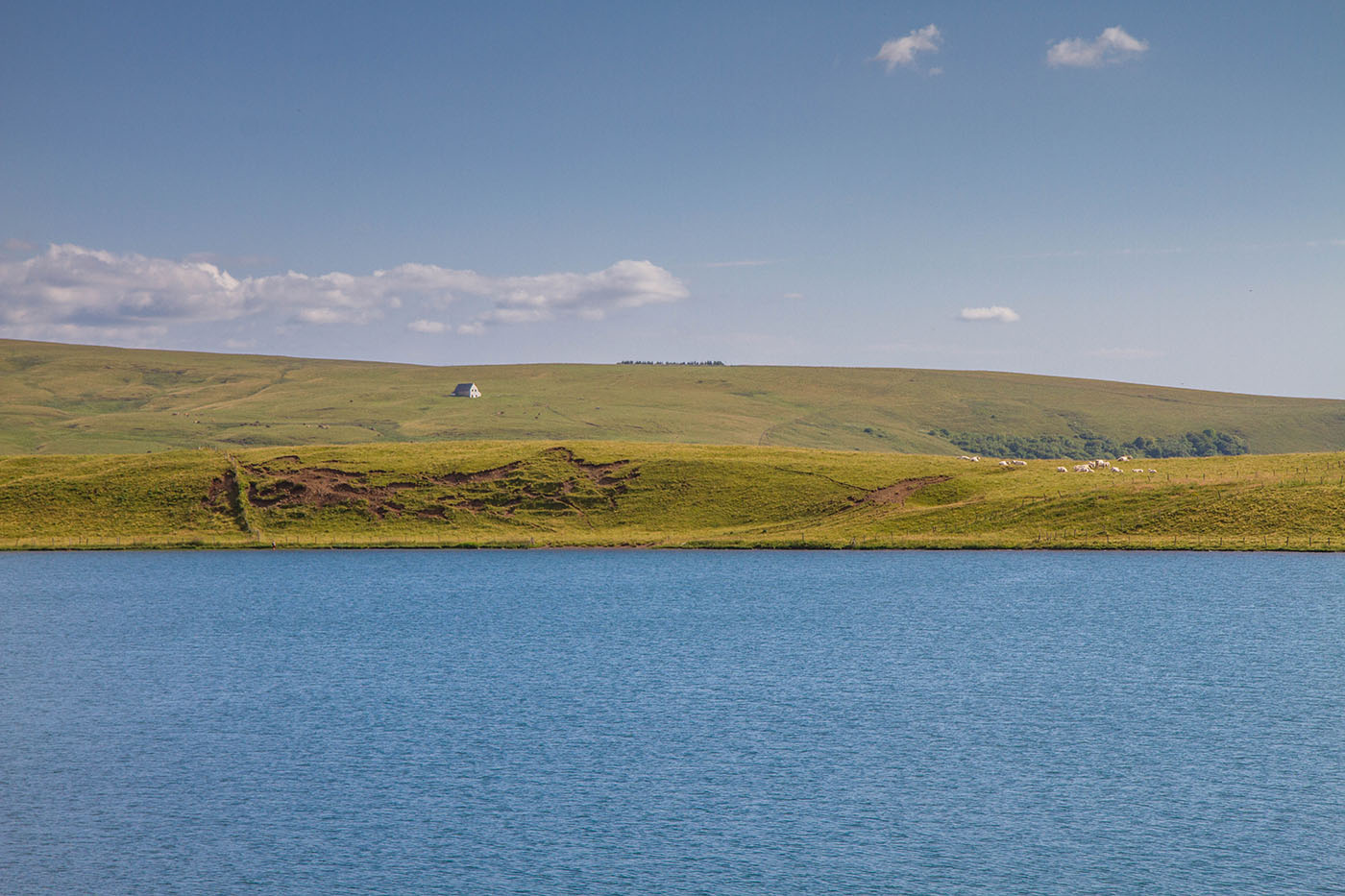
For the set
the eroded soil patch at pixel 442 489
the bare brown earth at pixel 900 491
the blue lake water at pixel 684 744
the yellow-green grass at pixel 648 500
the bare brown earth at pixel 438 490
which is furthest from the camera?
the eroded soil patch at pixel 442 489

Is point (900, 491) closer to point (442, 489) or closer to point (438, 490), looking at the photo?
point (442, 489)

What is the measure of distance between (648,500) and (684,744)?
8350cm

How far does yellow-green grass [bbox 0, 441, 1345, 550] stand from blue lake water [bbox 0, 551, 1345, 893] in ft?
97.5

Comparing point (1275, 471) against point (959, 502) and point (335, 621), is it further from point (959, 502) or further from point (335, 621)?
point (335, 621)

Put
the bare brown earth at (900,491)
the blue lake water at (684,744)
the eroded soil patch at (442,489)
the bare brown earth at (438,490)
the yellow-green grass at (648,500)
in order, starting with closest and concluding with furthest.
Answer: the blue lake water at (684,744) < the yellow-green grass at (648,500) < the bare brown earth at (900,491) < the bare brown earth at (438,490) < the eroded soil patch at (442,489)

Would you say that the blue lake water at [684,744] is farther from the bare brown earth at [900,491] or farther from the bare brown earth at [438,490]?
the bare brown earth at [438,490]

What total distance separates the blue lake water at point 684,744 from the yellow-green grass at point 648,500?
2972 centimetres

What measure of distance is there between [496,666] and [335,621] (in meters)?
18.3

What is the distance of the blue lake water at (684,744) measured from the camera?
24.9m

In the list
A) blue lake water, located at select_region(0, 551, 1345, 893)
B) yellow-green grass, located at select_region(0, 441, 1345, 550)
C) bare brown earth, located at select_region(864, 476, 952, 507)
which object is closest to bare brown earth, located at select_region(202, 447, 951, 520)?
bare brown earth, located at select_region(864, 476, 952, 507)

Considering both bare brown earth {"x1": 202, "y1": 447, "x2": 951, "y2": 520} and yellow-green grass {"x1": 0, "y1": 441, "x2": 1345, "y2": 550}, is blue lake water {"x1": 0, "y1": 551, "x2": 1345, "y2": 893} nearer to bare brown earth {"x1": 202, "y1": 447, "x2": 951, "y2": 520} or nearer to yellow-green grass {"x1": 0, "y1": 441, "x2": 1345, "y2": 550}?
yellow-green grass {"x1": 0, "y1": 441, "x2": 1345, "y2": 550}

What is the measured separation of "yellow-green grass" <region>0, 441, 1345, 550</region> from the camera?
324ft

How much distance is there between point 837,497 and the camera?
381ft

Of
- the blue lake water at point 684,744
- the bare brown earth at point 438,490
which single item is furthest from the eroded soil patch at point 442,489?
the blue lake water at point 684,744
